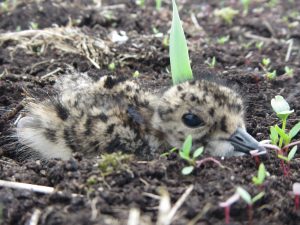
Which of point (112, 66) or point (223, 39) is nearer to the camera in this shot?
point (112, 66)

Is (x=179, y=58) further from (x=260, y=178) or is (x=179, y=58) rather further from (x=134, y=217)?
(x=134, y=217)

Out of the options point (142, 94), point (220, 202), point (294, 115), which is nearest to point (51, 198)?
point (220, 202)

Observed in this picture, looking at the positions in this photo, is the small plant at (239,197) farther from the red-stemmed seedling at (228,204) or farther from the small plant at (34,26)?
the small plant at (34,26)

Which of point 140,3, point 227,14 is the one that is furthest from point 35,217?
point 227,14

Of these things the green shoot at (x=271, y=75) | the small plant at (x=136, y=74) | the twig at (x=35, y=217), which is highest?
the small plant at (x=136, y=74)

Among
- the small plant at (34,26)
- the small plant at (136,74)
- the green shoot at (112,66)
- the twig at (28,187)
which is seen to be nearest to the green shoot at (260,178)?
the twig at (28,187)

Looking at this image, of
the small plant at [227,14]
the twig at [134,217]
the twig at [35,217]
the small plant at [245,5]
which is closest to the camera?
the twig at [134,217]
